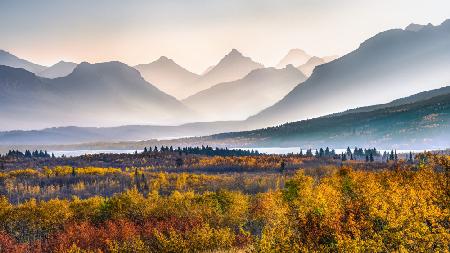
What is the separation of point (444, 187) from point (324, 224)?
19203 millimetres

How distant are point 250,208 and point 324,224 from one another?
267 ft

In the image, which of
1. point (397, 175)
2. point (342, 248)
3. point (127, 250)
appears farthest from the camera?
point (397, 175)

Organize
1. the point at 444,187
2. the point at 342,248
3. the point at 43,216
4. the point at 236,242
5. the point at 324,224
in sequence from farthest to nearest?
the point at 43,216
the point at 236,242
the point at 444,187
the point at 324,224
the point at 342,248

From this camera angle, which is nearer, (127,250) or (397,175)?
(127,250)

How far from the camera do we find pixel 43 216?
380 ft

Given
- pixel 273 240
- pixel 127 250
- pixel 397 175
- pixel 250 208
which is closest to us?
pixel 273 240

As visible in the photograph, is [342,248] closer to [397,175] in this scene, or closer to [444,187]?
[444,187]

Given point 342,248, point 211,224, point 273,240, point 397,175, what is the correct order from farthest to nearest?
point 211,224, point 397,175, point 273,240, point 342,248

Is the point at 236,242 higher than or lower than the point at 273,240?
lower

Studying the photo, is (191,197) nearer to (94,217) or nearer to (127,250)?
(94,217)

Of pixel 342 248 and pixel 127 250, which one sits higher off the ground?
pixel 342 248

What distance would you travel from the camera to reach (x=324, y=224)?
43.5 meters

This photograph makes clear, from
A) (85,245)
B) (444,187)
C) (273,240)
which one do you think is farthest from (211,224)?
(273,240)

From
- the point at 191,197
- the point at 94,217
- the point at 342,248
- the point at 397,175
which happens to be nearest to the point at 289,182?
the point at 397,175
